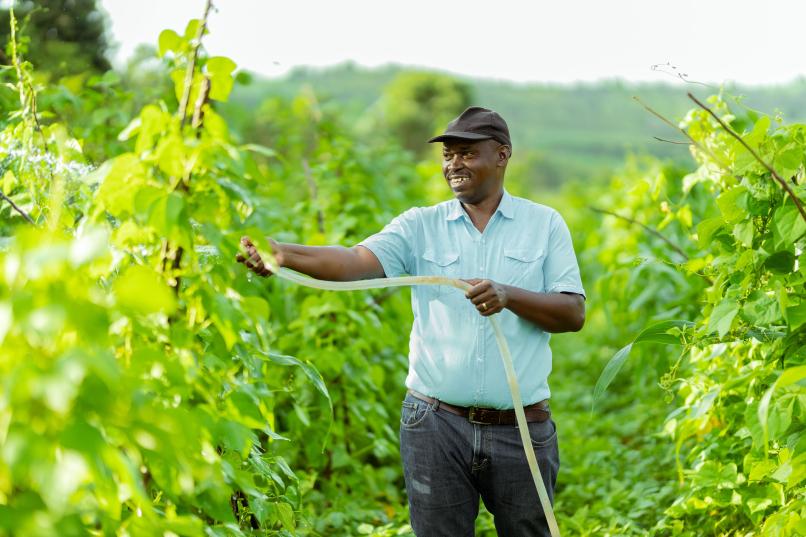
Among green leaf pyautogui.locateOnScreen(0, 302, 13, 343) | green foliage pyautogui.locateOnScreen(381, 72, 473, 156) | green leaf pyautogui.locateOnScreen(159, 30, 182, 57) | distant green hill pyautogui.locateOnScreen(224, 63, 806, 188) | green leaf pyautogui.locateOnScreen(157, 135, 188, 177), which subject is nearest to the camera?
green leaf pyautogui.locateOnScreen(0, 302, 13, 343)

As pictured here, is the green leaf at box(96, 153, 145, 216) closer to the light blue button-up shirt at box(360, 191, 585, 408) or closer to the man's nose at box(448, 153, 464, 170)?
the light blue button-up shirt at box(360, 191, 585, 408)

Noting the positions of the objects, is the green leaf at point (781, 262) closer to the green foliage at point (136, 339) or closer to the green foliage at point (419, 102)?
the green foliage at point (136, 339)

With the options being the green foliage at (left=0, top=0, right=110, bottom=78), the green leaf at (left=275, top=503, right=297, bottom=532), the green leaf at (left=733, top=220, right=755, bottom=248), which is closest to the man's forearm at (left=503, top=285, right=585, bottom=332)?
the green leaf at (left=733, top=220, right=755, bottom=248)

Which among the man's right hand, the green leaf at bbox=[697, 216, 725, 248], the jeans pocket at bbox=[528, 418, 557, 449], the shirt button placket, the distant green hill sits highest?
the green leaf at bbox=[697, 216, 725, 248]

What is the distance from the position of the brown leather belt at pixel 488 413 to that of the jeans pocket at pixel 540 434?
2cm

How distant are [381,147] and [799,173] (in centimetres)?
479

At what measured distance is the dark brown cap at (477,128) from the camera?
2943 millimetres

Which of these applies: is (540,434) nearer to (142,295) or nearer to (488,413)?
(488,413)

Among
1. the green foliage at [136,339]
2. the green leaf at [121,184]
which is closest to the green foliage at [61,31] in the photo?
the green foliage at [136,339]

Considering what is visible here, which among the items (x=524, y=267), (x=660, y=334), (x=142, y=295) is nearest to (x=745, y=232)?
(x=660, y=334)

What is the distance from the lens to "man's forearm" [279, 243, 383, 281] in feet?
8.60

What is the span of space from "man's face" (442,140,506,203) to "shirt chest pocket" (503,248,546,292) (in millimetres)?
217

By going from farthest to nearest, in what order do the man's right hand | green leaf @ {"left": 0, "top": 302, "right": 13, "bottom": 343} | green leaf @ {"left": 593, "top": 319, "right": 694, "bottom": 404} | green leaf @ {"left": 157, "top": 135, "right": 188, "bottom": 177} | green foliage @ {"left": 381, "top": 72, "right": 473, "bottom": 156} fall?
green foliage @ {"left": 381, "top": 72, "right": 473, "bottom": 156}, green leaf @ {"left": 593, "top": 319, "right": 694, "bottom": 404}, the man's right hand, green leaf @ {"left": 157, "top": 135, "right": 188, "bottom": 177}, green leaf @ {"left": 0, "top": 302, "right": 13, "bottom": 343}

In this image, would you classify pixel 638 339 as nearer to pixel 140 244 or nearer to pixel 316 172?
pixel 140 244
